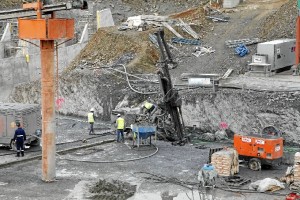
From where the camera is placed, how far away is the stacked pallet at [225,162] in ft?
80.0

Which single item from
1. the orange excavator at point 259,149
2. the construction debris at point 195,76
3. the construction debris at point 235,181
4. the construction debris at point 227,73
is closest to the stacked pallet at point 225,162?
the construction debris at point 235,181

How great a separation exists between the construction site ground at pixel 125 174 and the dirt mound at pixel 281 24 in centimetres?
1148

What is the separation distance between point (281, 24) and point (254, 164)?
1652cm

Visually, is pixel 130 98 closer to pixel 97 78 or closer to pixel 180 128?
pixel 97 78

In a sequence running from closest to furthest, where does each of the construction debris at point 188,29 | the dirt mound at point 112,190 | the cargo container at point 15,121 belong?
1. the dirt mound at point 112,190
2. the cargo container at point 15,121
3. the construction debris at point 188,29

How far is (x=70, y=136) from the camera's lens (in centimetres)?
3212

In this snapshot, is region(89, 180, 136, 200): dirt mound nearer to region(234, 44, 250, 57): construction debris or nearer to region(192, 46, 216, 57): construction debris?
region(234, 44, 250, 57): construction debris

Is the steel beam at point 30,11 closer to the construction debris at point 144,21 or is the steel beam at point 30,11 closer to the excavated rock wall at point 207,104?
the excavated rock wall at point 207,104

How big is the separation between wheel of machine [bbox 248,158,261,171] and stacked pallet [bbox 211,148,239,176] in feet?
3.58

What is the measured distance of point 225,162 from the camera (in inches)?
960

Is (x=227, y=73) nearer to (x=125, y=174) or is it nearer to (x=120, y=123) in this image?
(x=120, y=123)

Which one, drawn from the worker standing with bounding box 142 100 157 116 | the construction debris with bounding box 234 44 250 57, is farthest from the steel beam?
the construction debris with bounding box 234 44 250 57

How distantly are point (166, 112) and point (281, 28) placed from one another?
12884 millimetres

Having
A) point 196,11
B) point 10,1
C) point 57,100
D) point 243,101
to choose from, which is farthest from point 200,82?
point 10,1
